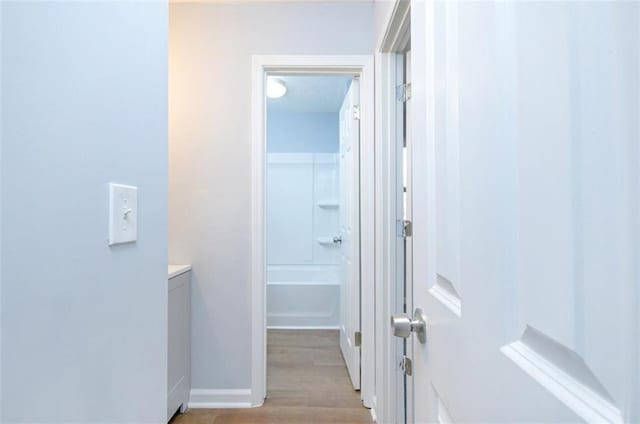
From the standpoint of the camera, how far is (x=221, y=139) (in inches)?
87.5

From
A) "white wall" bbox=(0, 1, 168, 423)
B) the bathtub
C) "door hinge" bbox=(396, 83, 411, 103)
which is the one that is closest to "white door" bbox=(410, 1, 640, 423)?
"white wall" bbox=(0, 1, 168, 423)

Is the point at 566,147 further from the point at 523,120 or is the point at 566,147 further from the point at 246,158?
the point at 246,158

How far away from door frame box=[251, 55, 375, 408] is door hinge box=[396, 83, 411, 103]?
312 mm

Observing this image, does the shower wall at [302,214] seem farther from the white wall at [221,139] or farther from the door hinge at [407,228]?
the door hinge at [407,228]

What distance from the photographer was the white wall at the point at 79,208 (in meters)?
0.48

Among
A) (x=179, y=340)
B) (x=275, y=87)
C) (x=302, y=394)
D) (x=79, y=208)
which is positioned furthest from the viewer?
(x=275, y=87)

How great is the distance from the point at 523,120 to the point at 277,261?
4.12 metres

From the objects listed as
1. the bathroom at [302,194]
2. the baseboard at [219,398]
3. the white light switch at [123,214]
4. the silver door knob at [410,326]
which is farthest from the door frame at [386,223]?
the bathroom at [302,194]

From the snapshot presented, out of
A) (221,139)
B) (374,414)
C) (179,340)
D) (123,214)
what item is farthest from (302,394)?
(123,214)

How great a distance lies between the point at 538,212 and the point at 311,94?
3.60 m

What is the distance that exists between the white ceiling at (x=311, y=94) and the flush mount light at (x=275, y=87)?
4 cm

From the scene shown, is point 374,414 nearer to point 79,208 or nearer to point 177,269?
point 177,269

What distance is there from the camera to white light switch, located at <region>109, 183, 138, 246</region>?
692 mm

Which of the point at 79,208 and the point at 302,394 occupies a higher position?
the point at 79,208
